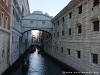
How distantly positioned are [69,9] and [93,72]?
9.48 meters

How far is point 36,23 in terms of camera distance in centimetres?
3281

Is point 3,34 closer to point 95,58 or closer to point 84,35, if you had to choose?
point 84,35

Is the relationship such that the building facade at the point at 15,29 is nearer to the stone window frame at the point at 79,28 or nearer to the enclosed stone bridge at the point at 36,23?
the enclosed stone bridge at the point at 36,23

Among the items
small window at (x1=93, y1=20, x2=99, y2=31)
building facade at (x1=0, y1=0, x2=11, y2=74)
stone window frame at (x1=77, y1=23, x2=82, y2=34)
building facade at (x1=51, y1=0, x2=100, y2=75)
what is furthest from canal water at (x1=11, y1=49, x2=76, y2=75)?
small window at (x1=93, y1=20, x2=99, y2=31)

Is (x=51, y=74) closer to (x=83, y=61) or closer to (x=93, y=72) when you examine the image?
(x=83, y=61)

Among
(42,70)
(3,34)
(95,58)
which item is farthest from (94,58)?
(42,70)

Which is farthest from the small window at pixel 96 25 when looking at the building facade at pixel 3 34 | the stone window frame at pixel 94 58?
the building facade at pixel 3 34

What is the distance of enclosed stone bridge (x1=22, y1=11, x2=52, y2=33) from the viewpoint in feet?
107

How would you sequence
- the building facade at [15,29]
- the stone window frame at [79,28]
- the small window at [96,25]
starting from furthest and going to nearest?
1. the building facade at [15,29]
2. the stone window frame at [79,28]
3. the small window at [96,25]

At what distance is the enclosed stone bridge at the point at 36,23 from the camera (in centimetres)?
3256

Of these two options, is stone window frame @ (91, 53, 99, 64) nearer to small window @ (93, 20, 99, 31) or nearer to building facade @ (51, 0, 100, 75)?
building facade @ (51, 0, 100, 75)

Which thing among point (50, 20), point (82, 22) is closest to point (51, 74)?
point (82, 22)

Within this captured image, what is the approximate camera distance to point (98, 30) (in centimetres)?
1255

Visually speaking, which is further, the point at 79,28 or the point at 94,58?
the point at 79,28
